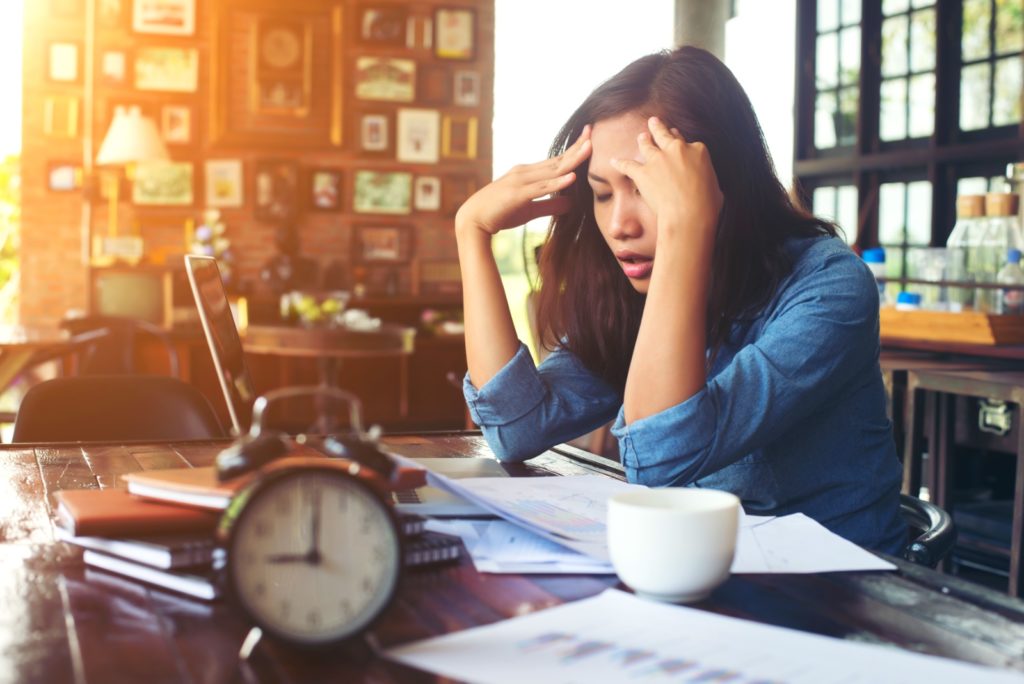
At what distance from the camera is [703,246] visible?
48.4 inches

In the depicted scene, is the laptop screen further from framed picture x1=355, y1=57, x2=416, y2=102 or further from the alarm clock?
A: framed picture x1=355, y1=57, x2=416, y2=102

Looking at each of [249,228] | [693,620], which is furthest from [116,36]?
[693,620]

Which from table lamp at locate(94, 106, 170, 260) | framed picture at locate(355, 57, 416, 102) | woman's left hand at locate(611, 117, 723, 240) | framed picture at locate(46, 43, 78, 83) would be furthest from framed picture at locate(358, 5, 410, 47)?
woman's left hand at locate(611, 117, 723, 240)

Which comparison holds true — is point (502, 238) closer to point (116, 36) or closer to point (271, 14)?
point (271, 14)

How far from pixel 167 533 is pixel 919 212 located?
4.85 metres

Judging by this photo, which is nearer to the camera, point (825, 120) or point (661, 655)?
point (661, 655)

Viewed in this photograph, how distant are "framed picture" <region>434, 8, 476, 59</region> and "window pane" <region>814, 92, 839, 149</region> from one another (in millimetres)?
2558

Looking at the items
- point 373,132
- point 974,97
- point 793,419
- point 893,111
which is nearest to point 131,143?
point 373,132

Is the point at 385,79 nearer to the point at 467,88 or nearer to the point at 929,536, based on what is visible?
the point at 467,88

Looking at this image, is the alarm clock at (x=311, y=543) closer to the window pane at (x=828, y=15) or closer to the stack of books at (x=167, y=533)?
the stack of books at (x=167, y=533)

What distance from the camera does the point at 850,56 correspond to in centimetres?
551

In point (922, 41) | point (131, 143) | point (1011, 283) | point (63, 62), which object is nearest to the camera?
point (1011, 283)

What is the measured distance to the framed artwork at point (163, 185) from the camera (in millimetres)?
6727

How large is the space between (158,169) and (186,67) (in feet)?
2.17
